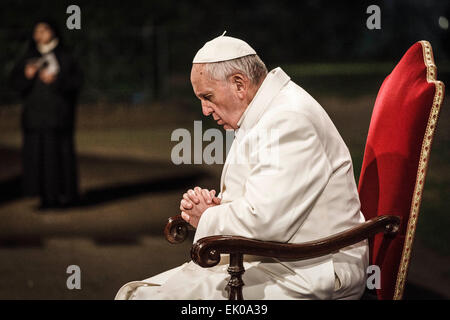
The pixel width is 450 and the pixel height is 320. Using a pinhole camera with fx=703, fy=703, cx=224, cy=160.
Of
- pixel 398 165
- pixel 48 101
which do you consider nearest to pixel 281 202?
pixel 398 165

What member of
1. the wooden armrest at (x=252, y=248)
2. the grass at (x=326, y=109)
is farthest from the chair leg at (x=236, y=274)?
the grass at (x=326, y=109)

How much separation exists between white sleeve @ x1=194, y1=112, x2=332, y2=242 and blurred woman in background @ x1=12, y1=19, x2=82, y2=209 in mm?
4922

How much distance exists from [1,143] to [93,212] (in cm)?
625

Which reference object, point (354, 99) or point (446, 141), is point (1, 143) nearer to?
point (446, 141)

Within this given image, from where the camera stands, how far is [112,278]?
5.10 m

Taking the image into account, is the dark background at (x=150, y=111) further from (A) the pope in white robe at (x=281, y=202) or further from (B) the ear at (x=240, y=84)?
(B) the ear at (x=240, y=84)

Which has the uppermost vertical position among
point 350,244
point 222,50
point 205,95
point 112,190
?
point 222,50

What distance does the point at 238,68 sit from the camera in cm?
262

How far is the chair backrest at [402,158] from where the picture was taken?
2846mm

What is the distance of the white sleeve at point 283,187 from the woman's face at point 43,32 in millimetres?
4964

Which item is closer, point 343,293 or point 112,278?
point 343,293

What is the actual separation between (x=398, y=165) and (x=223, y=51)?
88 cm

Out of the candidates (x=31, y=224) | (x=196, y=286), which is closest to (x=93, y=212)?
(x=31, y=224)

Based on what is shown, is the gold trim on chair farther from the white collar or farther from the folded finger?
the white collar
